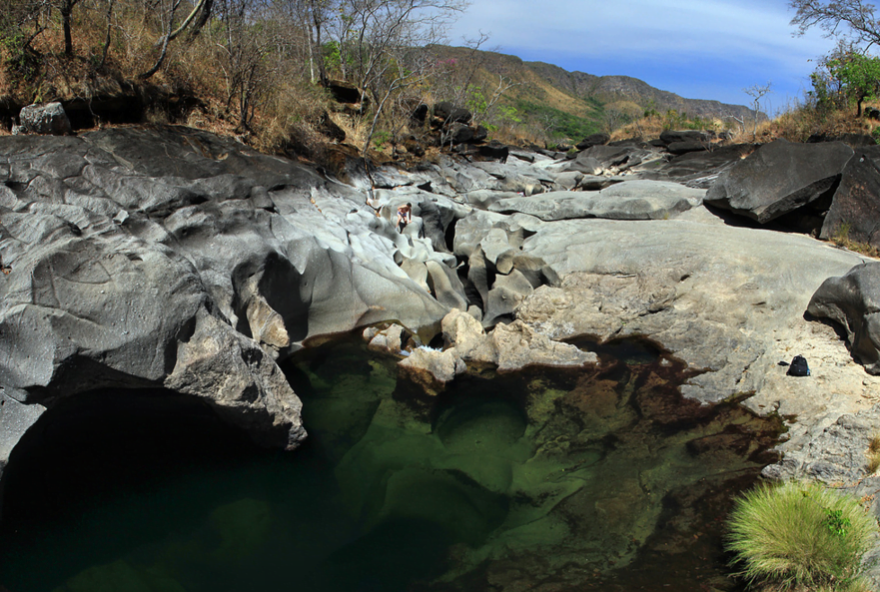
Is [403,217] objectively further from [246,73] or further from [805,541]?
[805,541]

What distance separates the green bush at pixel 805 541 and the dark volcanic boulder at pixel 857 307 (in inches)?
106

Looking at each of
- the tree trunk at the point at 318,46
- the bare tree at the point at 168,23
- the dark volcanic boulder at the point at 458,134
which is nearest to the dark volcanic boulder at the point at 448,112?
the dark volcanic boulder at the point at 458,134

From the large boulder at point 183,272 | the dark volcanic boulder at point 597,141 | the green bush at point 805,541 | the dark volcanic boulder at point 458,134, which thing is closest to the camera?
the green bush at point 805,541

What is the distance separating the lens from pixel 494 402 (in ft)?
19.5

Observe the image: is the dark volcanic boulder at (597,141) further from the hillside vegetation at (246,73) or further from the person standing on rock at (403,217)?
the person standing on rock at (403,217)

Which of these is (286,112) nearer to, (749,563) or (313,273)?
(313,273)

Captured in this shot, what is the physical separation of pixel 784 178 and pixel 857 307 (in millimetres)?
3671

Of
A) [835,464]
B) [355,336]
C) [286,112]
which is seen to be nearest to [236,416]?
[355,336]

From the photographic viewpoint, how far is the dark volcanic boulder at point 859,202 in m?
8.12

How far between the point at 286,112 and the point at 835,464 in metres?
10.8

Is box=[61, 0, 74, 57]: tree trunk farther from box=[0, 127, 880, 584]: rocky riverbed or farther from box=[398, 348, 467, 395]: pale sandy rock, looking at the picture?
box=[398, 348, 467, 395]: pale sandy rock

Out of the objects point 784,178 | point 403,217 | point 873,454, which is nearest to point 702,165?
point 784,178

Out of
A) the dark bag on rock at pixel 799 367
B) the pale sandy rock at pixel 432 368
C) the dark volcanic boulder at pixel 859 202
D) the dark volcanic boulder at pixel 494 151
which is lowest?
the pale sandy rock at pixel 432 368

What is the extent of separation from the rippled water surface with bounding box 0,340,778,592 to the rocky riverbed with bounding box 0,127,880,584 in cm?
48
